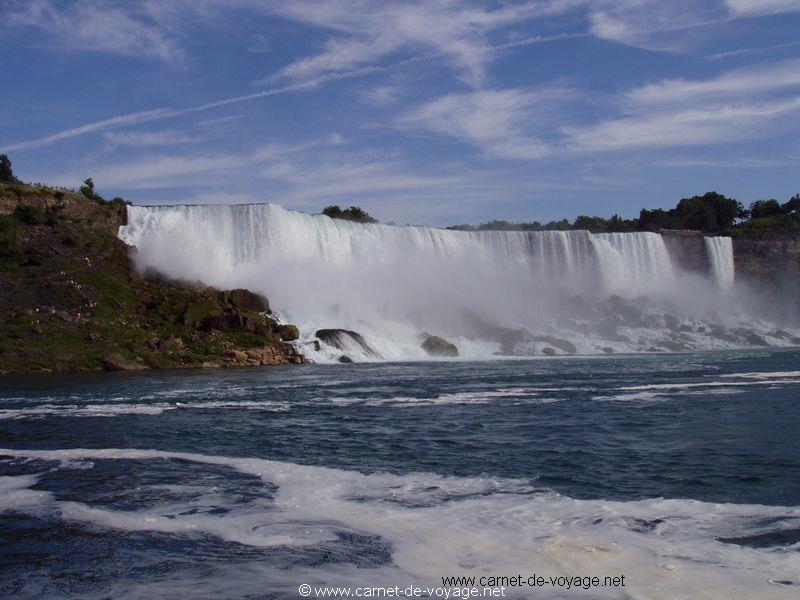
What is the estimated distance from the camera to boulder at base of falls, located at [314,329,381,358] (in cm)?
4238

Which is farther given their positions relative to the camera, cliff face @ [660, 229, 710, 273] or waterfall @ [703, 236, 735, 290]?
waterfall @ [703, 236, 735, 290]

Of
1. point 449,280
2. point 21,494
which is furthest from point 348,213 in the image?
point 21,494

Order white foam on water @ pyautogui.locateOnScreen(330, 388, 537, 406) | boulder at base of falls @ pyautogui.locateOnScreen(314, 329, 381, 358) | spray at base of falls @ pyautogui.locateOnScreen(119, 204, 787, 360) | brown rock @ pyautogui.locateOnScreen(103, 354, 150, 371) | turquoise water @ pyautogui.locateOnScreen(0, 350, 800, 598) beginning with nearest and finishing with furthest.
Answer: turquoise water @ pyautogui.locateOnScreen(0, 350, 800, 598)
white foam on water @ pyautogui.locateOnScreen(330, 388, 537, 406)
brown rock @ pyautogui.locateOnScreen(103, 354, 150, 371)
boulder at base of falls @ pyautogui.locateOnScreen(314, 329, 381, 358)
spray at base of falls @ pyautogui.locateOnScreen(119, 204, 787, 360)

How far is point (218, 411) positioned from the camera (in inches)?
774

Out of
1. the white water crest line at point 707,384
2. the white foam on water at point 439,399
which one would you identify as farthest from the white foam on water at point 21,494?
the white water crest line at point 707,384

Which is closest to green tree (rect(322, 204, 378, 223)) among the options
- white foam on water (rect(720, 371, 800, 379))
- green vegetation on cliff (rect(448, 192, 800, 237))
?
green vegetation on cliff (rect(448, 192, 800, 237))

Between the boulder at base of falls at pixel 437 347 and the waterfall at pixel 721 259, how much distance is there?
37617 millimetres

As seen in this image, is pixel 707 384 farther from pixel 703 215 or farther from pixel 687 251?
pixel 703 215

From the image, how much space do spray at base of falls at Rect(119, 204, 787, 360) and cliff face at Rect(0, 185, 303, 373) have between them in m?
2.10

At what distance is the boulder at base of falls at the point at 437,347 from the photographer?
4662 cm

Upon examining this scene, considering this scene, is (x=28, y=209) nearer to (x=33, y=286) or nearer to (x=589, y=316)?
(x=33, y=286)

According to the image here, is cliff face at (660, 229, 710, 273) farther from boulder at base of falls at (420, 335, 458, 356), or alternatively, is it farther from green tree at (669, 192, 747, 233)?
boulder at base of falls at (420, 335, 458, 356)

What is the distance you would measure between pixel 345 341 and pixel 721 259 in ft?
153

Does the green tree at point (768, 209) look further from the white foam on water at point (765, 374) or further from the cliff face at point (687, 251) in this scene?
the white foam on water at point (765, 374)
